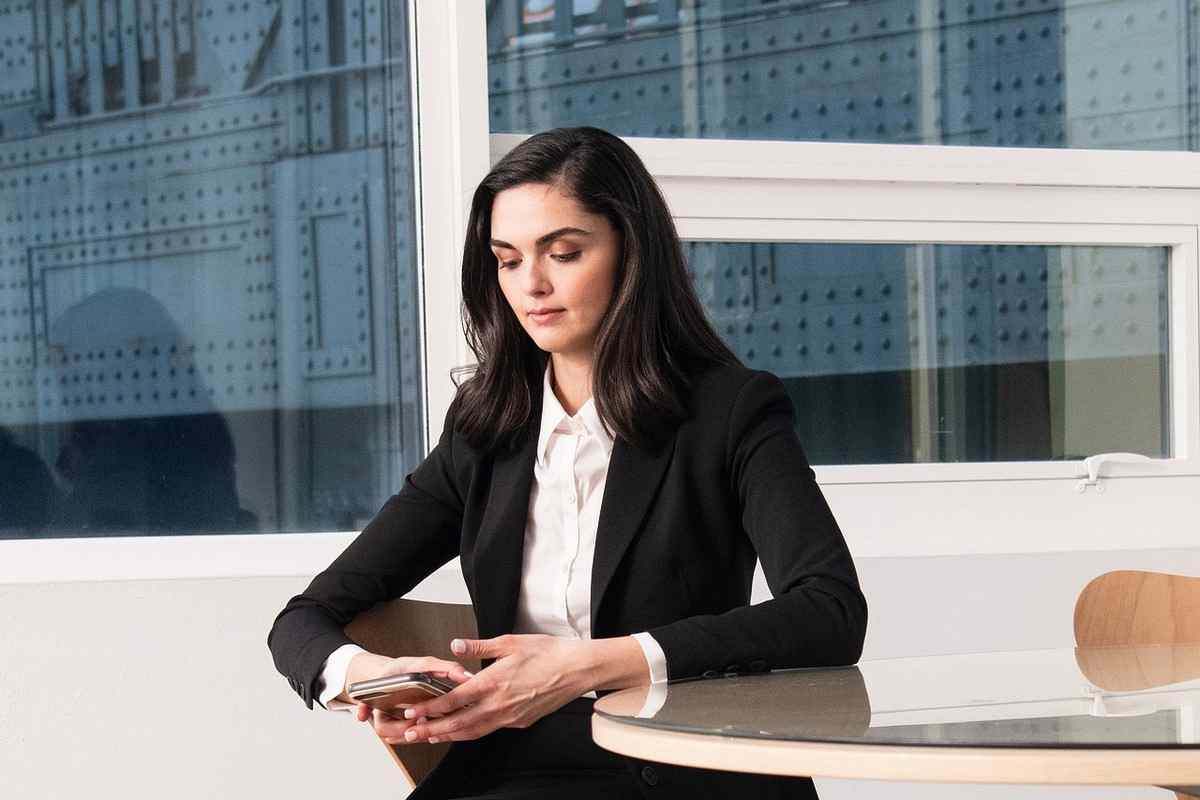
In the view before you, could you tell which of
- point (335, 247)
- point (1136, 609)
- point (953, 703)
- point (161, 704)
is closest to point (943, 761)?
point (953, 703)

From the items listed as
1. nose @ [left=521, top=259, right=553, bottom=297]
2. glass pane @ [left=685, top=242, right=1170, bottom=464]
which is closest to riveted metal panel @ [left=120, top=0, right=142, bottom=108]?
glass pane @ [left=685, top=242, right=1170, bottom=464]

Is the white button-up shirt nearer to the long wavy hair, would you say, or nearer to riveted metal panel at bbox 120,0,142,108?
the long wavy hair

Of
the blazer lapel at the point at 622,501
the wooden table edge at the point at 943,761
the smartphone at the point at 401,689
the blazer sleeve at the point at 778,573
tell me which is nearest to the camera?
the wooden table edge at the point at 943,761

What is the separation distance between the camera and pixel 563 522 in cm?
184

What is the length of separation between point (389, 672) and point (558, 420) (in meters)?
0.46

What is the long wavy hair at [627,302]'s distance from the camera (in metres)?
1.80

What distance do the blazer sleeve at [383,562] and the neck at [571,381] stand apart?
6.2 inches

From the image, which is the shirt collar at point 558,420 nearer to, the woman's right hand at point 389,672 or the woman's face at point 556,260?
the woman's face at point 556,260

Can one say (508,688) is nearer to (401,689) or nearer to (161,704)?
(401,689)

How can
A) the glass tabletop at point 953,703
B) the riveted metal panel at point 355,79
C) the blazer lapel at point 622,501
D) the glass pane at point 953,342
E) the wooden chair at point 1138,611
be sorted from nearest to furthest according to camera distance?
the glass tabletop at point 953,703, the blazer lapel at point 622,501, the wooden chair at point 1138,611, the riveted metal panel at point 355,79, the glass pane at point 953,342

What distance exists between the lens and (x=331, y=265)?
2895 mm

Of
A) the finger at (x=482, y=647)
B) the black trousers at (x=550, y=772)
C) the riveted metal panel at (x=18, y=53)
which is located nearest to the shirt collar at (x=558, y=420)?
the black trousers at (x=550, y=772)

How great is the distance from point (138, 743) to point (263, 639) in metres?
0.29

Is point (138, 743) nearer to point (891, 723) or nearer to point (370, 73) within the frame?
point (370, 73)
